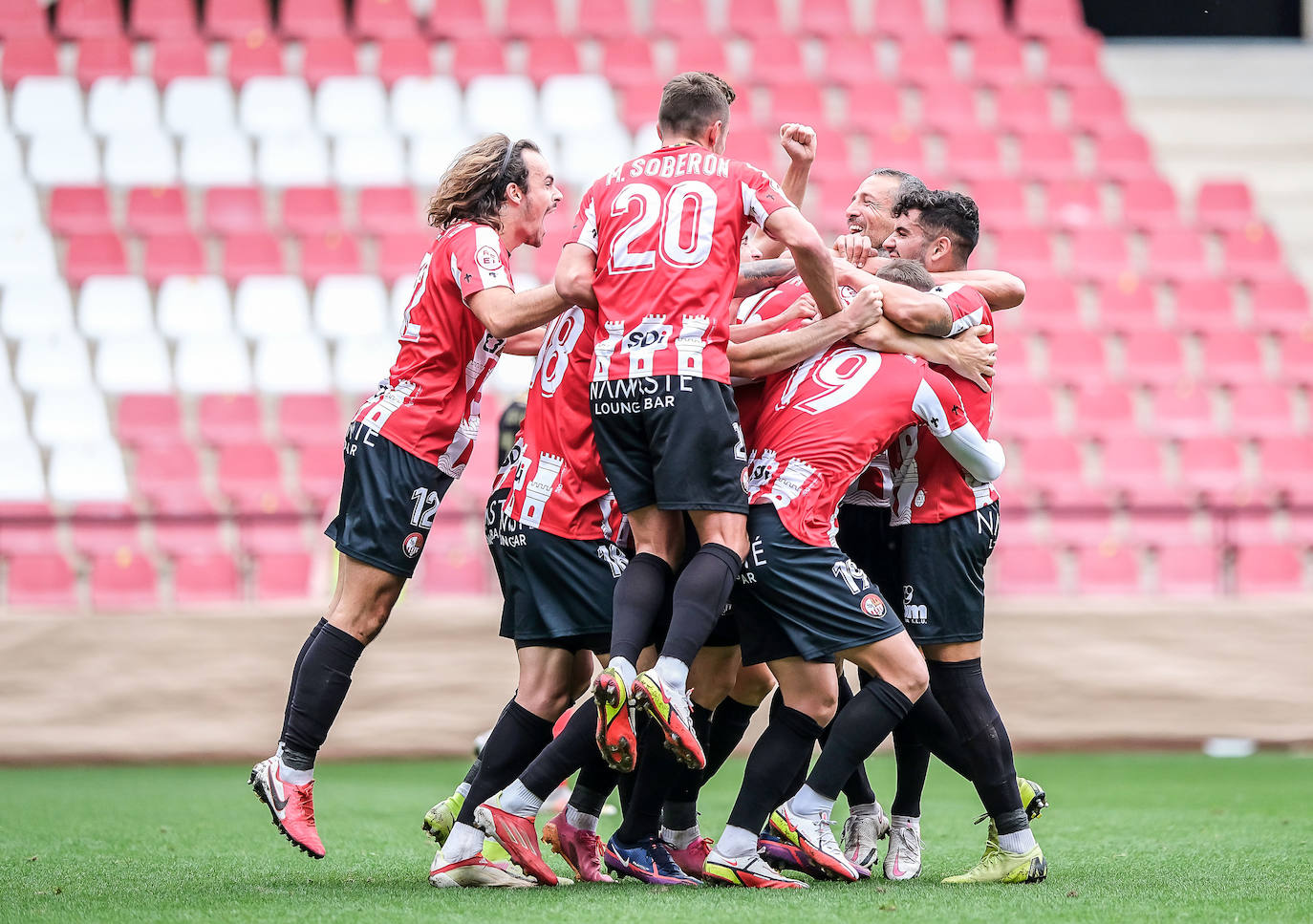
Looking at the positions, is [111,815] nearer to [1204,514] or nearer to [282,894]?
[282,894]

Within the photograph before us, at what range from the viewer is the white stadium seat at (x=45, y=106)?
40.9 feet

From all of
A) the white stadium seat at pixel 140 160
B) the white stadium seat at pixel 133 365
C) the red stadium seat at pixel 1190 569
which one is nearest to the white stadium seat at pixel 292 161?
the white stadium seat at pixel 140 160

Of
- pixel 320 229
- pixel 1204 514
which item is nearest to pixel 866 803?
pixel 1204 514

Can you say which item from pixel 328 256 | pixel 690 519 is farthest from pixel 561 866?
pixel 328 256

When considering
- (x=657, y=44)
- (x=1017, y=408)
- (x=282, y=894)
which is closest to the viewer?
(x=282, y=894)

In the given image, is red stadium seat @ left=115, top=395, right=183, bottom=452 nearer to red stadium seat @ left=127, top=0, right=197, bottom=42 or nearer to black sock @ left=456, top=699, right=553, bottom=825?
red stadium seat @ left=127, top=0, right=197, bottom=42

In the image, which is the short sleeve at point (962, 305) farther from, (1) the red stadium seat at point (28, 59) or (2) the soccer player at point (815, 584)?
(1) the red stadium seat at point (28, 59)

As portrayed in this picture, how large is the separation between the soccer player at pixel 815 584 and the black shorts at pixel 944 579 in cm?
23

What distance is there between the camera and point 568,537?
4.11 m

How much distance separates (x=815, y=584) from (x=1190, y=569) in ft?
18.4

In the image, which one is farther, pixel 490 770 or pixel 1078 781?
pixel 1078 781

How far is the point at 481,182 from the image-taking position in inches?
175

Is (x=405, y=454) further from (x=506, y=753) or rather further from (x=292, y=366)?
(x=292, y=366)

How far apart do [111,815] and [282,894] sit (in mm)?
2368
